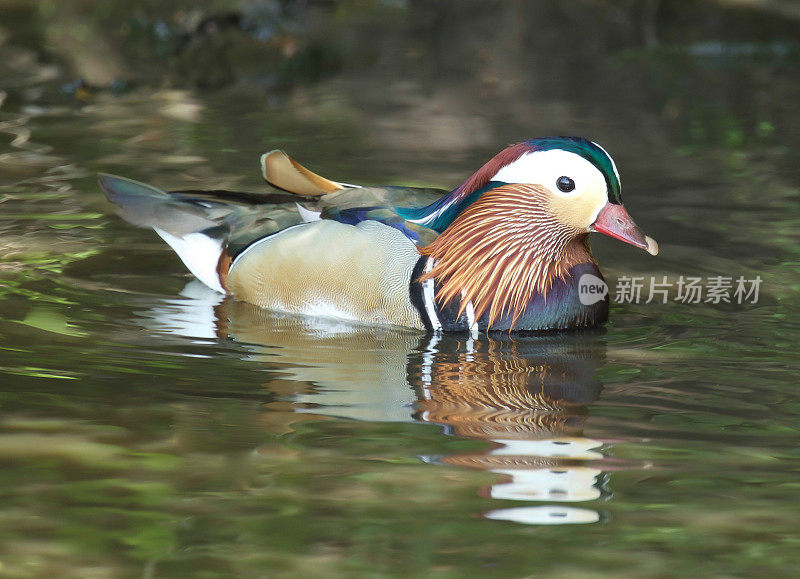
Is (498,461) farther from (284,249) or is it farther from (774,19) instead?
(774,19)

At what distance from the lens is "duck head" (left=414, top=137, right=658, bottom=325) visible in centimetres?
524

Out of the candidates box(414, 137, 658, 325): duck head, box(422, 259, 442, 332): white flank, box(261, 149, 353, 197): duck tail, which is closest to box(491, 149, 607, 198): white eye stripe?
box(414, 137, 658, 325): duck head

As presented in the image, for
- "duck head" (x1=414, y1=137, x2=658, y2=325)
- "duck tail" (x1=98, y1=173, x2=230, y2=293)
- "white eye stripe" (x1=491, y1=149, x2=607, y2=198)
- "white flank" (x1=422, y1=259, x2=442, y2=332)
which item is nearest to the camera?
"white eye stripe" (x1=491, y1=149, x2=607, y2=198)

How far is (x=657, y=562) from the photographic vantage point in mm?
3420

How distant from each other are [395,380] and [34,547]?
1765 millimetres

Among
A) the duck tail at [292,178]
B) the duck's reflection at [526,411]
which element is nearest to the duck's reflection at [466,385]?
the duck's reflection at [526,411]

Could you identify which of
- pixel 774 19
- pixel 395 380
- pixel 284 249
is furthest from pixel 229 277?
pixel 774 19

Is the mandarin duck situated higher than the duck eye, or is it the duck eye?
the duck eye

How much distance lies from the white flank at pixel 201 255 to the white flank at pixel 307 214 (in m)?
0.50

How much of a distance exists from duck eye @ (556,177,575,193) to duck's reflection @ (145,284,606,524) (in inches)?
26.2

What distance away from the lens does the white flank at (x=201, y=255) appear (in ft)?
19.6

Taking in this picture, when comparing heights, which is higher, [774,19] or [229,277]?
[774,19]

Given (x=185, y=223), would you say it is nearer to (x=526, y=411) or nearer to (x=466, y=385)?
(x=466, y=385)

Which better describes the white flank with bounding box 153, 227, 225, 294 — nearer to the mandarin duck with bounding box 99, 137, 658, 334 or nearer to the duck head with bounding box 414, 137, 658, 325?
the mandarin duck with bounding box 99, 137, 658, 334
